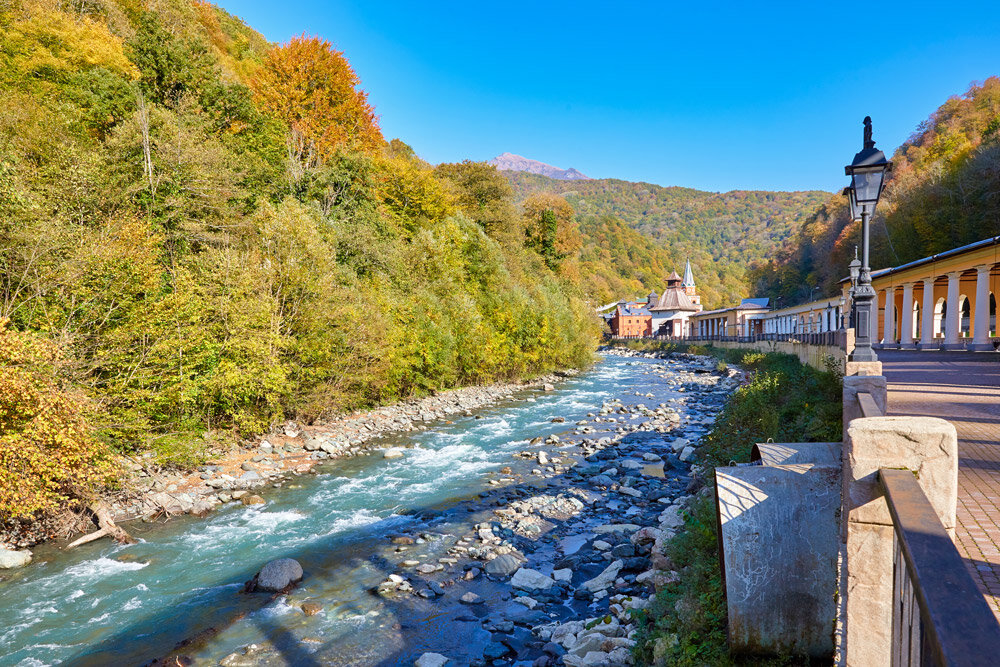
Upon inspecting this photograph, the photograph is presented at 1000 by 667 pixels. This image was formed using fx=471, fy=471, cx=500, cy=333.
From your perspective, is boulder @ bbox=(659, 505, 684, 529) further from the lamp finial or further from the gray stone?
the lamp finial

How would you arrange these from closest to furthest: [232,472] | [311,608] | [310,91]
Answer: [311,608]
[232,472]
[310,91]

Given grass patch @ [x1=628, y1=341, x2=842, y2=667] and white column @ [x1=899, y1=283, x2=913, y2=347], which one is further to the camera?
white column @ [x1=899, y1=283, x2=913, y2=347]

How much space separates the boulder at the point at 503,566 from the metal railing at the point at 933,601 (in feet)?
21.3

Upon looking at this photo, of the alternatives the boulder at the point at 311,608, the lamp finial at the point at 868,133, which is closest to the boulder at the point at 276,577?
the boulder at the point at 311,608

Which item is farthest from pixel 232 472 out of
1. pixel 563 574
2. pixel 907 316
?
pixel 907 316

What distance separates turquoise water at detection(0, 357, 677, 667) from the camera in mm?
6312

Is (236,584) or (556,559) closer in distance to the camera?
(236,584)

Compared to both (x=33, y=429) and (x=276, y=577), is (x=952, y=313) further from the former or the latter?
(x=33, y=429)

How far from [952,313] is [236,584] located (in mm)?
31516

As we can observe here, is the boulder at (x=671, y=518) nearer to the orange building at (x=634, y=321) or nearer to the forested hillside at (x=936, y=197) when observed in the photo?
the forested hillside at (x=936, y=197)

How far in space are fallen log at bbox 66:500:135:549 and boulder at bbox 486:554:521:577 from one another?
686 centimetres

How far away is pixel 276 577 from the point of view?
25.2ft

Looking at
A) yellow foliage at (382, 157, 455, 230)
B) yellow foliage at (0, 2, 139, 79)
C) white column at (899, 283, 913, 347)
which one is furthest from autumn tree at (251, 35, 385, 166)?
white column at (899, 283, 913, 347)

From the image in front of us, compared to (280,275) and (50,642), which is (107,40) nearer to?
(280,275)
